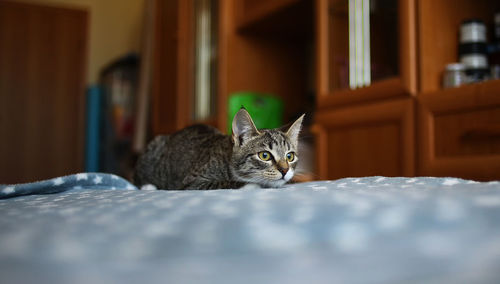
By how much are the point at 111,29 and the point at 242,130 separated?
4.12m

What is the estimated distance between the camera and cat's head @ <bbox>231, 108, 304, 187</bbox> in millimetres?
1162

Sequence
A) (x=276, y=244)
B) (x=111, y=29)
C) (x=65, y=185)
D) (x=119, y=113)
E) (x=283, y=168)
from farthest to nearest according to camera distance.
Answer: (x=111, y=29)
(x=119, y=113)
(x=283, y=168)
(x=65, y=185)
(x=276, y=244)

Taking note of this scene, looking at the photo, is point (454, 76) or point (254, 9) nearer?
→ point (454, 76)

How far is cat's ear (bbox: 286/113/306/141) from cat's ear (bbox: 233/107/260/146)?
0.38ft

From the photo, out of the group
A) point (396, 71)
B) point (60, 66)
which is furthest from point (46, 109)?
point (396, 71)

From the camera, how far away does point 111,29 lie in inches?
190

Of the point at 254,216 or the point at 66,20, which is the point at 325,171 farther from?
the point at 66,20

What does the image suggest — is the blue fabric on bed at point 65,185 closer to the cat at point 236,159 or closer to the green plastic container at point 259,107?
the cat at point 236,159

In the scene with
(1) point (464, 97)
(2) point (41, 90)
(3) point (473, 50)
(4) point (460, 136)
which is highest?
(2) point (41, 90)

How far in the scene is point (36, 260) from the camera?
0.99ft

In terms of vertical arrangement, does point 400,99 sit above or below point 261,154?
above

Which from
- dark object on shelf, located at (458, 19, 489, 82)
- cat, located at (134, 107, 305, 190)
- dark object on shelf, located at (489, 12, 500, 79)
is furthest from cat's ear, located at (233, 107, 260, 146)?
dark object on shelf, located at (489, 12, 500, 79)

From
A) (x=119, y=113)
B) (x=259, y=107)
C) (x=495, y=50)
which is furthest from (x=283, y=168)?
(x=119, y=113)

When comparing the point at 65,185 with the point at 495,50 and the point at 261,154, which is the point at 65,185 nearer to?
the point at 261,154
